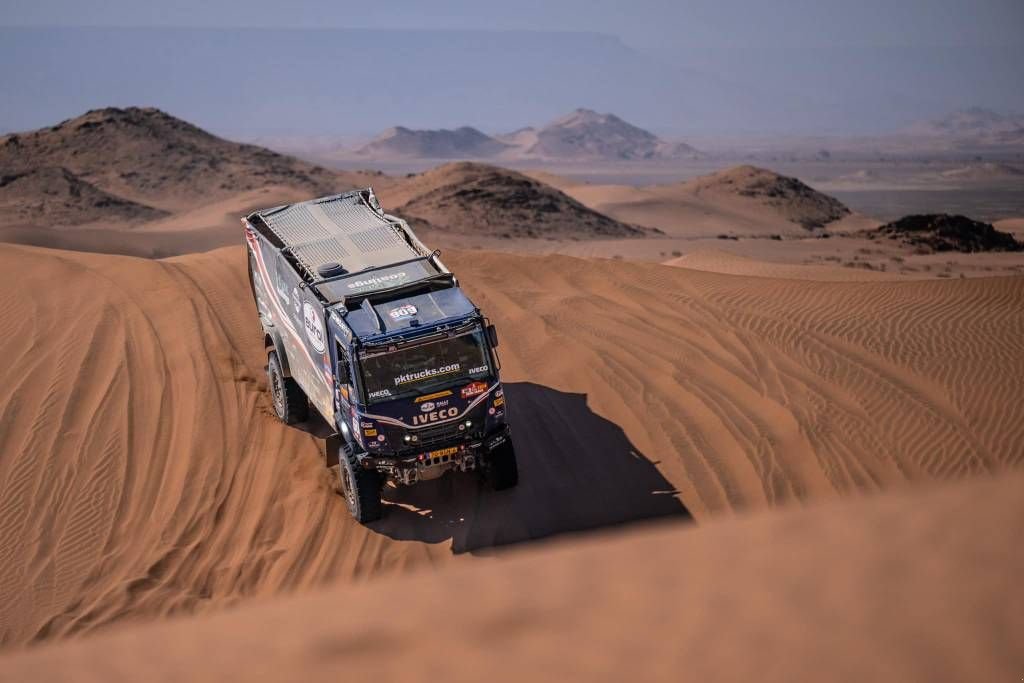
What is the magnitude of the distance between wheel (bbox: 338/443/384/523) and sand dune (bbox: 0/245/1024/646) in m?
0.20

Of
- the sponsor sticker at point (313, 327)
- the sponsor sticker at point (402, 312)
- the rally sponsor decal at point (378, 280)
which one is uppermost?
the rally sponsor decal at point (378, 280)

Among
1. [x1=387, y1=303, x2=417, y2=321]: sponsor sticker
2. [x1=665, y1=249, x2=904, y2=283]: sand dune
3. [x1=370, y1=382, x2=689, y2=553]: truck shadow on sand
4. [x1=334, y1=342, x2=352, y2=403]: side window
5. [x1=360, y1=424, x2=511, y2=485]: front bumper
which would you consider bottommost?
[x1=370, y1=382, x2=689, y2=553]: truck shadow on sand

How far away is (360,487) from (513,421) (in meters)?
3.39

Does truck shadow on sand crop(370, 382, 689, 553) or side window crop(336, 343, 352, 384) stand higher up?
side window crop(336, 343, 352, 384)

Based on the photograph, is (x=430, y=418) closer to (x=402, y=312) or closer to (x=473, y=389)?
(x=473, y=389)

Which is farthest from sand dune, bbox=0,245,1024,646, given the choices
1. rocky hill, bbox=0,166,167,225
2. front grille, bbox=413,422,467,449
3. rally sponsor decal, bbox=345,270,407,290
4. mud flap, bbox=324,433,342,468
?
rocky hill, bbox=0,166,167,225

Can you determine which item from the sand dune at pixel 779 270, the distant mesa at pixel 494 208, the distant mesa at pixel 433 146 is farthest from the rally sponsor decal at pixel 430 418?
the distant mesa at pixel 433 146

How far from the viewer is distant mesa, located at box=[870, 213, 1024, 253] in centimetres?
3697

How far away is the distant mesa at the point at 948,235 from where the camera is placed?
36969mm

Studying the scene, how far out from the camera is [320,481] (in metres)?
12.5

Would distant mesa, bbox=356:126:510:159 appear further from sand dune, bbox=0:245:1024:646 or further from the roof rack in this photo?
the roof rack

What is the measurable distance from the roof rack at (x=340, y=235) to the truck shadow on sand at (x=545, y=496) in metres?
3.03

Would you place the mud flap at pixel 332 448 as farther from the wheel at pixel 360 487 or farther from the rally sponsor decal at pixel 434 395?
the rally sponsor decal at pixel 434 395

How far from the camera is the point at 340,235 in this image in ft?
43.8
